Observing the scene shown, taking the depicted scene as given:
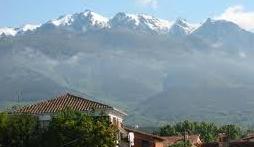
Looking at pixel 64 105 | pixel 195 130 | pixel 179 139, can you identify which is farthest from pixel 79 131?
pixel 195 130

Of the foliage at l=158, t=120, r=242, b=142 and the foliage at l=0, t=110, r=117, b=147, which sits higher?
the foliage at l=158, t=120, r=242, b=142

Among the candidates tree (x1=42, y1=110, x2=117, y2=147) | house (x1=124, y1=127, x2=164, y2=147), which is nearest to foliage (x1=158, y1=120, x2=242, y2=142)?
house (x1=124, y1=127, x2=164, y2=147)

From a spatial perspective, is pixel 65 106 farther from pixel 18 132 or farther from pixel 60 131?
pixel 60 131

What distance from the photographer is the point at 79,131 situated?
7275 centimetres

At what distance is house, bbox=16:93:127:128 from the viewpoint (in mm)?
81312

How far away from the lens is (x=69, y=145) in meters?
72.4

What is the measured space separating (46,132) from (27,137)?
2.73m

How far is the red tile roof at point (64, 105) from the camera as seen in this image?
82.2 m

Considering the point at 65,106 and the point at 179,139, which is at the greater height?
the point at 65,106

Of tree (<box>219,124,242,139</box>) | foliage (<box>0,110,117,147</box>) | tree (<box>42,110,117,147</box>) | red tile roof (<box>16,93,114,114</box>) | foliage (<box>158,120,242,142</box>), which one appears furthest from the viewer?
tree (<box>219,124,242,139</box>)

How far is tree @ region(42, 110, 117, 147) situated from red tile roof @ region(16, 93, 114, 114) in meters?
5.87

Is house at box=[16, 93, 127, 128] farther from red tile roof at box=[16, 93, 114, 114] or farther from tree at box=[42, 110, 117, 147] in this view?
tree at box=[42, 110, 117, 147]

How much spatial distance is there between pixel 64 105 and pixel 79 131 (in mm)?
11810

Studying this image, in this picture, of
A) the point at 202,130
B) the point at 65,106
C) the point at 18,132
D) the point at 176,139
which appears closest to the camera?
the point at 18,132
